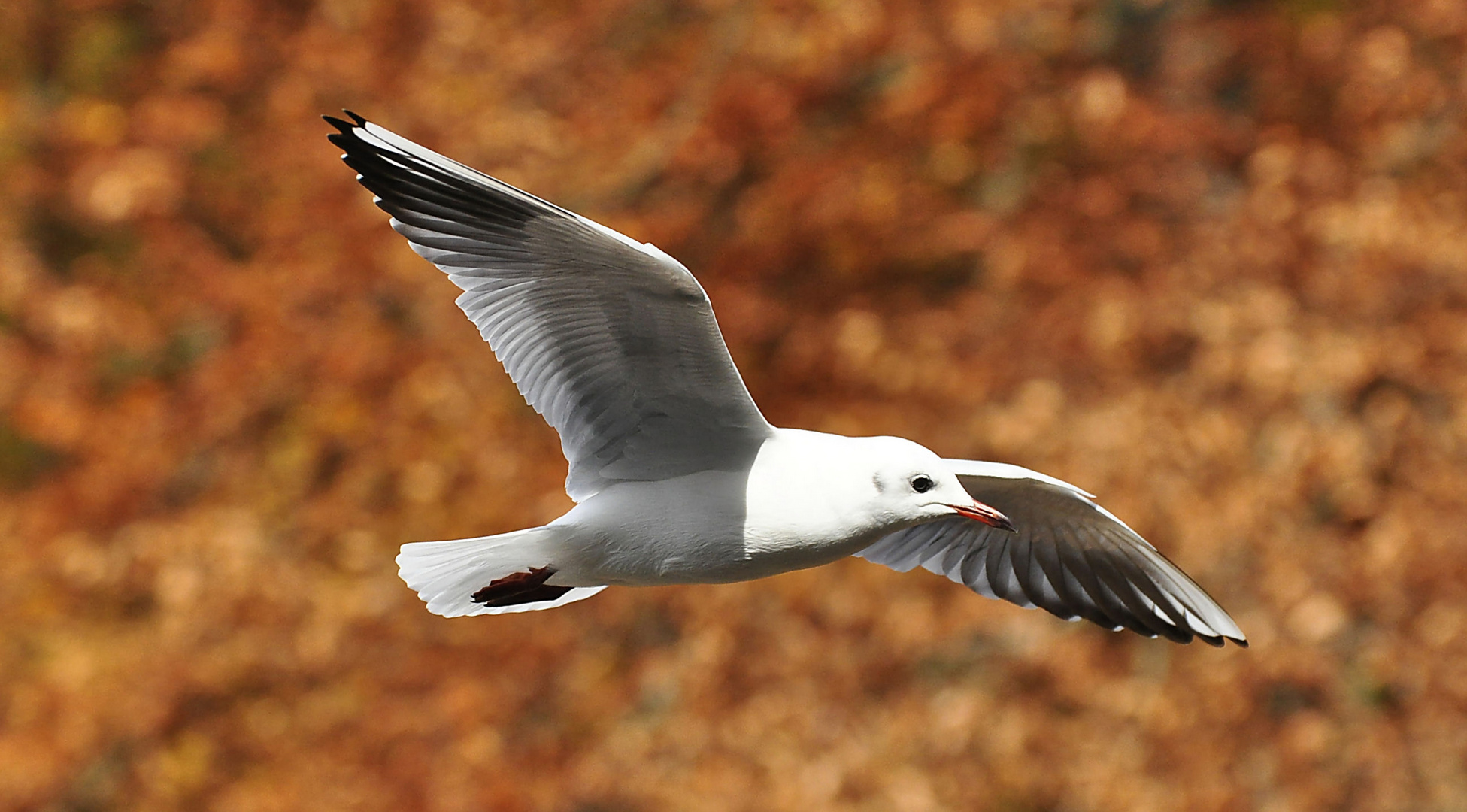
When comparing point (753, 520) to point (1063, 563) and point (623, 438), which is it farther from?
point (1063, 563)

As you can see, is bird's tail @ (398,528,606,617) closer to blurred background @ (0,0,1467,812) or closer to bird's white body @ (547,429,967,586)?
bird's white body @ (547,429,967,586)

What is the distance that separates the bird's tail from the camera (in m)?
2.74

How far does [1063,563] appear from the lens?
135 inches

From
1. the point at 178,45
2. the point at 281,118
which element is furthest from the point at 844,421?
the point at 178,45

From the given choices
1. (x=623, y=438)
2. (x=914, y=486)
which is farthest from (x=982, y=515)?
(x=623, y=438)

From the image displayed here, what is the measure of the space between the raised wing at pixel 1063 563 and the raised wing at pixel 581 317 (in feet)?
2.15

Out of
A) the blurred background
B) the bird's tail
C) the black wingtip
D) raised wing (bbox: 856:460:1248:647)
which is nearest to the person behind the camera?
the black wingtip

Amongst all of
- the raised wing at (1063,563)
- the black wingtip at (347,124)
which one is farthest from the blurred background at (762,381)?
the black wingtip at (347,124)

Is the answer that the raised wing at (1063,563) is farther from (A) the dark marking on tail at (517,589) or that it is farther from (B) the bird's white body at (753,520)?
(A) the dark marking on tail at (517,589)

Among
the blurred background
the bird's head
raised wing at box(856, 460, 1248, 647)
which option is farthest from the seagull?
the blurred background

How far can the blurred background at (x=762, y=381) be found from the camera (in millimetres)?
6094

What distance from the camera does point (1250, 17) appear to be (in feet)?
23.0

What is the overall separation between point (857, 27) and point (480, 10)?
185cm

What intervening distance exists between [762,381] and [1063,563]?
3.32 meters
